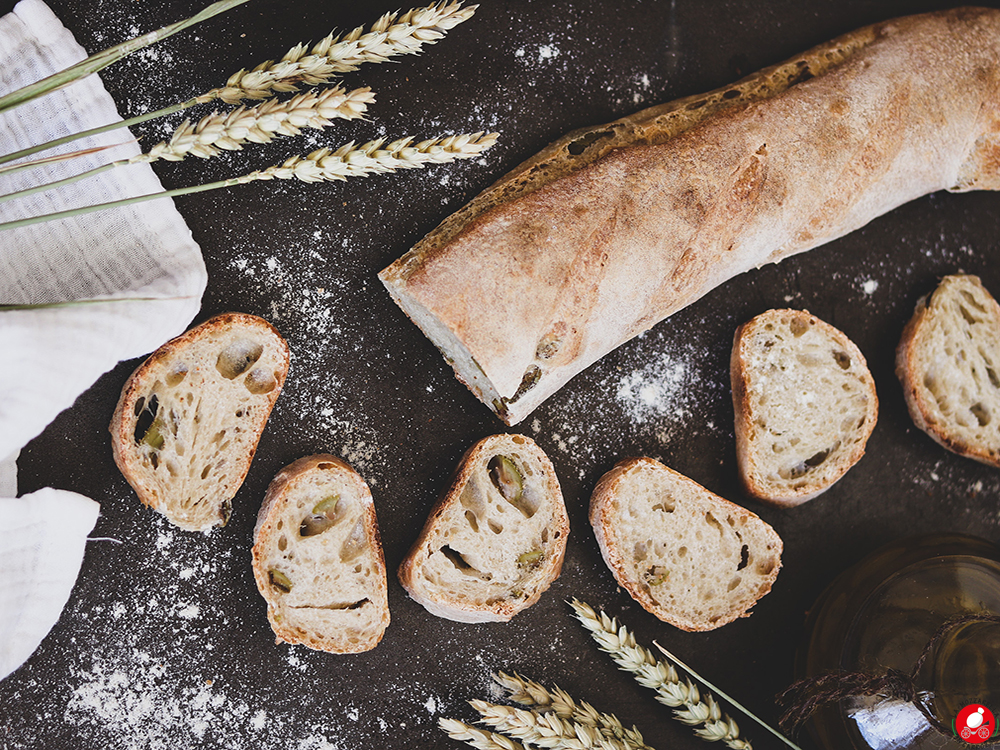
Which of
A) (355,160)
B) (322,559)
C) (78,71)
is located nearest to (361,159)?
(355,160)

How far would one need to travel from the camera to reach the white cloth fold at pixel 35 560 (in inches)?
76.1

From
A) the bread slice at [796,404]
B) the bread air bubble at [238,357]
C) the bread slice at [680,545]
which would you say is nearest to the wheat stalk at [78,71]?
the bread air bubble at [238,357]

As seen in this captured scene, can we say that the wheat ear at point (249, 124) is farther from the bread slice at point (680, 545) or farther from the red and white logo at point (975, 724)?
the red and white logo at point (975, 724)

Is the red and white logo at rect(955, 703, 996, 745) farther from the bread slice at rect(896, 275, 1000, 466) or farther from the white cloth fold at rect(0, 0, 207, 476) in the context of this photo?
the white cloth fold at rect(0, 0, 207, 476)

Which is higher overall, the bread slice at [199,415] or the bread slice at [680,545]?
the bread slice at [199,415]

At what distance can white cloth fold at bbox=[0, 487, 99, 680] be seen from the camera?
1.93m

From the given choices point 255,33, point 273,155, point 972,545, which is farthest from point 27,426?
point 972,545

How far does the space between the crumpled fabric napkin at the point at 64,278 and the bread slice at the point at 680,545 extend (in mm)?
1338

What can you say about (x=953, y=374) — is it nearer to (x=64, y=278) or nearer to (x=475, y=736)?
Result: (x=475, y=736)

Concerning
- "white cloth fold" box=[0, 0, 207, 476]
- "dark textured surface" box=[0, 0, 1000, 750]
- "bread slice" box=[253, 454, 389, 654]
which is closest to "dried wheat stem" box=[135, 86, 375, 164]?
"white cloth fold" box=[0, 0, 207, 476]

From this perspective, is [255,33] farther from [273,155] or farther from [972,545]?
[972,545]

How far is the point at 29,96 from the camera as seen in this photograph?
4.91 feet

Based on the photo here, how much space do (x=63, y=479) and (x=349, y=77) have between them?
4.60 ft

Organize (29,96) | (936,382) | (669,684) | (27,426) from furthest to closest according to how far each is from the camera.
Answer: (936,382) → (669,684) → (27,426) → (29,96)
